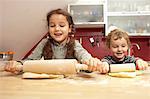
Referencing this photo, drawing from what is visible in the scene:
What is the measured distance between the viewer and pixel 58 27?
121cm

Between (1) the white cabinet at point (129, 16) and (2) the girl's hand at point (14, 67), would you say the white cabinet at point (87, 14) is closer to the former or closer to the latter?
(1) the white cabinet at point (129, 16)

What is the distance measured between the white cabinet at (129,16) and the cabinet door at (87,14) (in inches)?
4.3

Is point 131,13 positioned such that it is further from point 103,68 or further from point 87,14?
point 103,68

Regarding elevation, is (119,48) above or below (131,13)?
below

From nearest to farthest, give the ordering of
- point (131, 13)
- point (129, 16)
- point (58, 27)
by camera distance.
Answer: point (58, 27), point (131, 13), point (129, 16)

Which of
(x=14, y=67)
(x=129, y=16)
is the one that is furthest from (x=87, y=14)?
(x=14, y=67)

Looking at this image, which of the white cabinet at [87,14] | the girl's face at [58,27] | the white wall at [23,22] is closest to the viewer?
the girl's face at [58,27]

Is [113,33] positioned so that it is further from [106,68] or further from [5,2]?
[5,2]

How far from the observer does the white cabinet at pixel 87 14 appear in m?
2.86

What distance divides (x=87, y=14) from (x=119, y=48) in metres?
1.76

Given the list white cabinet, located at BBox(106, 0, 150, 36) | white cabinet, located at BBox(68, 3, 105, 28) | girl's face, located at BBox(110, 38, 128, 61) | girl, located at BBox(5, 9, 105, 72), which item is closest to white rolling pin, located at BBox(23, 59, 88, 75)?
girl, located at BBox(5, 9, 105, 72)

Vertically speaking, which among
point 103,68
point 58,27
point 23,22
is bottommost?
point 103,68

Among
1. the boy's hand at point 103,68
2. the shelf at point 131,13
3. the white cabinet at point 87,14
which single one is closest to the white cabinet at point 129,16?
the shelf at point 131,13

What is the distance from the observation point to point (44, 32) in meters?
3.11
